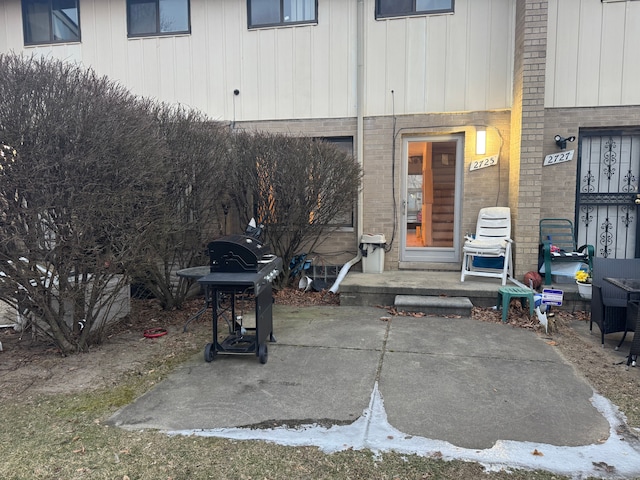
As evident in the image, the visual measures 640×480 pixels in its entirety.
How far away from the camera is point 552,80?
6.57 m

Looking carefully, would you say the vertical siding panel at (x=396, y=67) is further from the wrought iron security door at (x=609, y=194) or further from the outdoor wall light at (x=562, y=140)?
the wrought iron security door at (x=609, y=194)

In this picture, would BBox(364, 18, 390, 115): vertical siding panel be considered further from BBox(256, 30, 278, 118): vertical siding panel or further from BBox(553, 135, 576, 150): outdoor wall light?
BBox(553, 135, 576, 150): outdoor wall light

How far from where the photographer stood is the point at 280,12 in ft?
24.7

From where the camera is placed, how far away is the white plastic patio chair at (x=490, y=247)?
20.4 ft

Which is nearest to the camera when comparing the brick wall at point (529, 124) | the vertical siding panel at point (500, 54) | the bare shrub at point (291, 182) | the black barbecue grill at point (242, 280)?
the black barbecue grill at point (242, 280)

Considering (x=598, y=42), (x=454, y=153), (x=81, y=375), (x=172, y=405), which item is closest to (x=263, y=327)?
(x=172, y=405)

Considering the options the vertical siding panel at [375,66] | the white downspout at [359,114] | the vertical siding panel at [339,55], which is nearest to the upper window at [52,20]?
the vertical siding panel at [339,55]

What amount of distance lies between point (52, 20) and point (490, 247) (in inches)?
362

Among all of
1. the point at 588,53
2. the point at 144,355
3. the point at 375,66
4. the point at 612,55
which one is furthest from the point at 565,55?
the point at 144,355

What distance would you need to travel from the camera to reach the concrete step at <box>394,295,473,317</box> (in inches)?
215

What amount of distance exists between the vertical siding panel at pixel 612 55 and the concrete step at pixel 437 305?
3.99 meters

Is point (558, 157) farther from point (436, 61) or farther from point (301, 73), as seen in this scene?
point (301, 73)

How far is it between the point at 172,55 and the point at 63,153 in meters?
5.23

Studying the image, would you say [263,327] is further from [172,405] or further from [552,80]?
[552,80]
